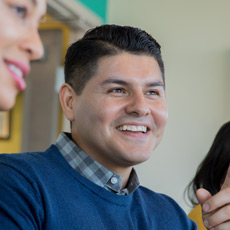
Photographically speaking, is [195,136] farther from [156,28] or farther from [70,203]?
[70,203]

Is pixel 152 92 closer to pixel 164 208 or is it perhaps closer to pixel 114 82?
pixel 114 82

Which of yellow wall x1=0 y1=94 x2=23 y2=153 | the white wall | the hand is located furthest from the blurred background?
the hand

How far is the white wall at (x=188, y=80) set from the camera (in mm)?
3014

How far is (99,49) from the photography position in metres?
1.20

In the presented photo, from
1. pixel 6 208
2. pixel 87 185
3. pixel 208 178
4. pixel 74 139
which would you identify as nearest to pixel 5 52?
pixel 6 208

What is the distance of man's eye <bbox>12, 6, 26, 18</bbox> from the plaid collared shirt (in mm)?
760

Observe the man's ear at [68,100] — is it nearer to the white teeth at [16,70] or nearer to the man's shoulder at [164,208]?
the man's shoulder at [164,208]

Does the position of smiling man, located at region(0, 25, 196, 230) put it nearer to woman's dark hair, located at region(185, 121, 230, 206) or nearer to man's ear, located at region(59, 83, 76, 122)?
man's ear, located at region(59, 83, 76, 122)

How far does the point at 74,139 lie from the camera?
121 centimetres

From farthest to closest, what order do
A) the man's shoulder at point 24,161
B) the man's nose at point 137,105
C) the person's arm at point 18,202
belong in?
1. the man's nose at point 137,105
2. the man's shoulder at point 24,161
3. the person's arm at point 18,202

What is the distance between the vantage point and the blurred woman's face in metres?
0.36

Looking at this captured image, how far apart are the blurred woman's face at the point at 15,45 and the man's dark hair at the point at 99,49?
31.4 inches

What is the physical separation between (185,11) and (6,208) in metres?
2.50

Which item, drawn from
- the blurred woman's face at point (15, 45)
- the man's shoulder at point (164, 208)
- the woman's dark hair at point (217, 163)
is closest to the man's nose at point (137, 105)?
the man's shoulder at point (164, 208)
